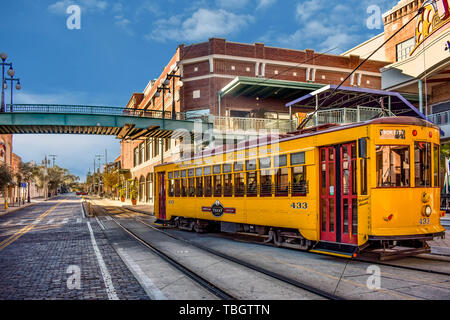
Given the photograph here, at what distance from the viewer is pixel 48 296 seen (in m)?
6.71

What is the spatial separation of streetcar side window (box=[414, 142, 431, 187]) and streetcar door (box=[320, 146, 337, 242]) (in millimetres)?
1882

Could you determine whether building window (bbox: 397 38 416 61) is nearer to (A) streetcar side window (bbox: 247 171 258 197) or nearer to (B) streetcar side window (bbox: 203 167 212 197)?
(B) streetcar side window (bbox: 203 167 212 197)

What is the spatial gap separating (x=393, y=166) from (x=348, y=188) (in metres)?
1.14

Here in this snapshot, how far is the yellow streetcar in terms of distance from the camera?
878cm

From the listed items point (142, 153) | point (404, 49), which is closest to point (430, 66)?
point (404, 49)

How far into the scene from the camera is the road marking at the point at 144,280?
21.6ft

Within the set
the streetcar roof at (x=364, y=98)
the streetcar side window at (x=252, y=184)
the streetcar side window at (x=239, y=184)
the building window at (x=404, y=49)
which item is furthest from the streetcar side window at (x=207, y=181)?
the building window at (x=404, y=49)

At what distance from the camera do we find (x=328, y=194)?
32.4ft

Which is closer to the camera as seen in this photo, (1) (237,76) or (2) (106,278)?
(2) (106,278)

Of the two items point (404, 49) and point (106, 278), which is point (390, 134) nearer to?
point (106, 278)

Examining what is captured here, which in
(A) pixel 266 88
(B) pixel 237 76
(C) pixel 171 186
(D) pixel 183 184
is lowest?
(C) pixel 171 186

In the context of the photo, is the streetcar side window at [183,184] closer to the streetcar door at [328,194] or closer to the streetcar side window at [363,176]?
the streetcar door at [328,194]

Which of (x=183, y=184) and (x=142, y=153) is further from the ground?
(x=142, y=153)

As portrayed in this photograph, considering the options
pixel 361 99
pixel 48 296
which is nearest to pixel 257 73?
pixel 361 99
